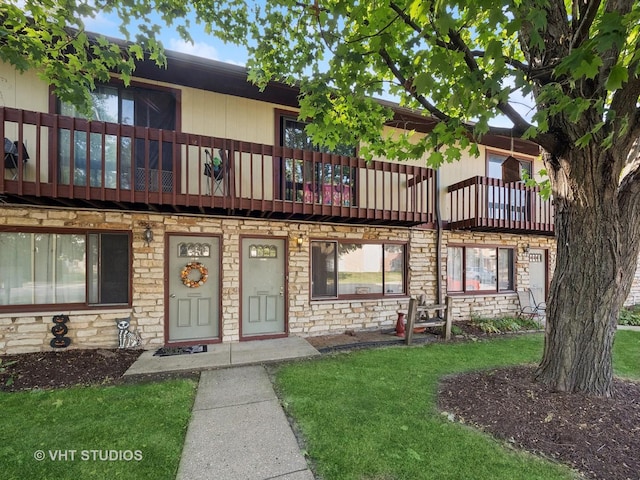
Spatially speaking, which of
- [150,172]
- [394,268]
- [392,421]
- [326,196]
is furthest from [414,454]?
[150,172]

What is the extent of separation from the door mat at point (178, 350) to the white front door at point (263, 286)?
2.85 ft

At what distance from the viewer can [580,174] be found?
3.51 meters

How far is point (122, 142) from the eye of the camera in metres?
5.40

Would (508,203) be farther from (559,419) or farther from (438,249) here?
(559,419)

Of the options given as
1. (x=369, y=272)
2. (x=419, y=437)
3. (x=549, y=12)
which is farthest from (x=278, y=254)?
(x=549, y=12)

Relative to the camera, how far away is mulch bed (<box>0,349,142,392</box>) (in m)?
4.22

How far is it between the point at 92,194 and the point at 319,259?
4305 millimetres

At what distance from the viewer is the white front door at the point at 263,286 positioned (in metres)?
6.34

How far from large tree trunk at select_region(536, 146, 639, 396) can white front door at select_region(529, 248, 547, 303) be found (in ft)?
21.3

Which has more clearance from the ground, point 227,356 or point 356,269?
point 356,269

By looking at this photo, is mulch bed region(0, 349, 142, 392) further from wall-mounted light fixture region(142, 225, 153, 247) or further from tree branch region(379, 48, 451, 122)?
tree branch region(379, 48, 451, 122)

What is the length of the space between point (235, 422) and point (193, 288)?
10.9 feet

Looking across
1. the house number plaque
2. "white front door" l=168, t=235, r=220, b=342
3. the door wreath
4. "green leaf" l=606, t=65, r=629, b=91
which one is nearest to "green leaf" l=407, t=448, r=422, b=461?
"green leaf" l=606, t=65, r=629, b=91

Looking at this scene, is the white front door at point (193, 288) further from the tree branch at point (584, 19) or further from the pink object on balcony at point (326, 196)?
the tree branch at point (584, 19)
